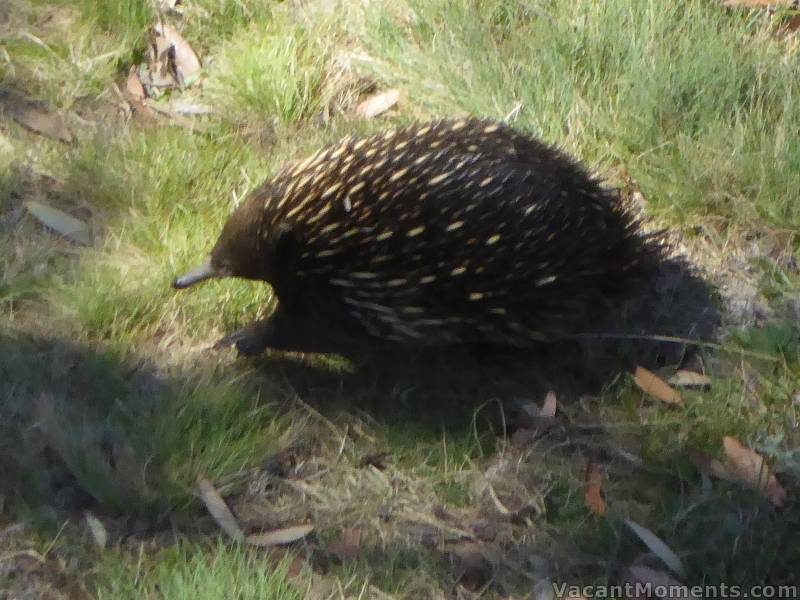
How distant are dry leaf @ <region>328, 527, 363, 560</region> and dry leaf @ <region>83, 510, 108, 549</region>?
559 mm

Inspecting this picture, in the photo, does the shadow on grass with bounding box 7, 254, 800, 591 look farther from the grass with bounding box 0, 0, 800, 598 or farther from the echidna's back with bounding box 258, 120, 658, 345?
the echidna's back with bounding box 258, 120, 658, 345

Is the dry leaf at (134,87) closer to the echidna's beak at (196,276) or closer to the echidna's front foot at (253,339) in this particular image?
the echidna's beak at (196,276)

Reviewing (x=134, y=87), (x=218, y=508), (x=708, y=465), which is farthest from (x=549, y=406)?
(x=134, y=87)

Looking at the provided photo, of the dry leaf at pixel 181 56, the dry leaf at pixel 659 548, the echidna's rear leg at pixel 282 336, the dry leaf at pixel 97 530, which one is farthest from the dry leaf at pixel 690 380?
the dry leaf at pixel 181 56

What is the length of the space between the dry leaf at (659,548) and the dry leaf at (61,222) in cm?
194

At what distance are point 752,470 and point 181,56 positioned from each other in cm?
262

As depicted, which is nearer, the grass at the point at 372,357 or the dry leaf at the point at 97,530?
the dry leaf at the point at 97,530

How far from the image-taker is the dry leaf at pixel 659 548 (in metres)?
2.73

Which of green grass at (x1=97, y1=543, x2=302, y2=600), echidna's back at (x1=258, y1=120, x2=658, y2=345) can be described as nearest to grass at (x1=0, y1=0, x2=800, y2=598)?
green grass at (x1=97, y1=543, x2=302, y2=600)

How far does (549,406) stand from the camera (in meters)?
3.23

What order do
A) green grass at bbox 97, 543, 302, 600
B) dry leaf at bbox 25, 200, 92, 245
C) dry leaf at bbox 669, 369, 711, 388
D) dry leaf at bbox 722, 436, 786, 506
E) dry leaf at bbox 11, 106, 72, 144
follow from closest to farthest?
1. green grass at bbox 97, 543, 302, 600
2. dry leaf at bbox 722, 436, 786, 506
3. dry leaf at bbox 669, 369, 711, 388
4. dry leaf at bbox 25, 200, 92, 245
5. dry leaf at bbox 11, 106, 72, 144

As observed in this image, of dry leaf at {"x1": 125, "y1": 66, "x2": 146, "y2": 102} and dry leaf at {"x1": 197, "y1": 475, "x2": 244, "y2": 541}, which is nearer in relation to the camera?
dry leaf at {"x1": 197, "y1": 475, "x2": 244, "y2": 541}

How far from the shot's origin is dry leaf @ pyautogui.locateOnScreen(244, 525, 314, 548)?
2.73 m

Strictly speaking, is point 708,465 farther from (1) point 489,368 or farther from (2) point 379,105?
(2) point 379,105
